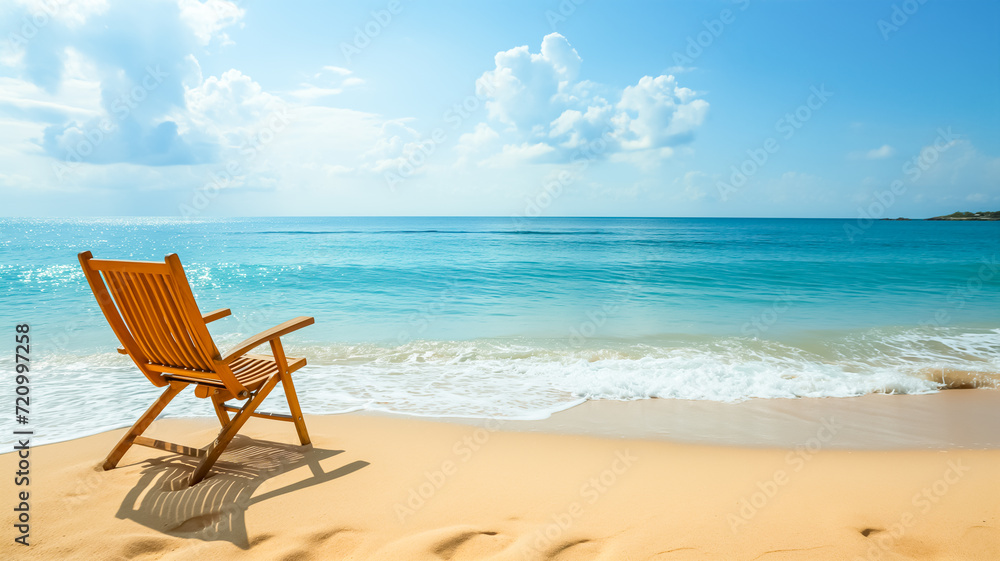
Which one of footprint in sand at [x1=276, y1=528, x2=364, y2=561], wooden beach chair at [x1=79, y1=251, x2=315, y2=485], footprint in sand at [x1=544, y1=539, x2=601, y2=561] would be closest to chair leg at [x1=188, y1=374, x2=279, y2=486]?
wooden beach chair at [x1=79, y1=251, x2=315, y2=485]

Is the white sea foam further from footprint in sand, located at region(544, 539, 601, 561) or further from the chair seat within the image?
footprint in sand, located at region(544, 539, 601, 561)

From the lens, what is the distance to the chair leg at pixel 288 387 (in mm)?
3152

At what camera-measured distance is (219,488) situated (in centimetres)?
286

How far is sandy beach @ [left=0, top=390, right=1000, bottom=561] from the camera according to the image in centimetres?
237

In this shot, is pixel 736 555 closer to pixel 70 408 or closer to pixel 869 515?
pixel 869 515

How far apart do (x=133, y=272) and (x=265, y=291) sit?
11498mm

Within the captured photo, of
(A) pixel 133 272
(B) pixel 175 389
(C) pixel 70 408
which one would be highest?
(A) pixel 133 272

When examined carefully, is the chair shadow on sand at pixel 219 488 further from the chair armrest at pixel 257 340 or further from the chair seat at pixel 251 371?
the chair armrest at pixel 257 340

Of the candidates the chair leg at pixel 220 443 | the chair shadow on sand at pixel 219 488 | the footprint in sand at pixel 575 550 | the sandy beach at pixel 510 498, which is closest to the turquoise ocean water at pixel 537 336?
the sandy beach at pixel 510 498

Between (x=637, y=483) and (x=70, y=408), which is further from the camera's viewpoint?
(x=70, y=408)

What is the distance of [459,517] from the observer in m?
2.64

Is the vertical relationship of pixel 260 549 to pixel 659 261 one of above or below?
below

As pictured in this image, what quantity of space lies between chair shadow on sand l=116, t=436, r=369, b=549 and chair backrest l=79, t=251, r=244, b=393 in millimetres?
592

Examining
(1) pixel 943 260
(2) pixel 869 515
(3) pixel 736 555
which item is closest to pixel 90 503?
(3) pixel 736 555
